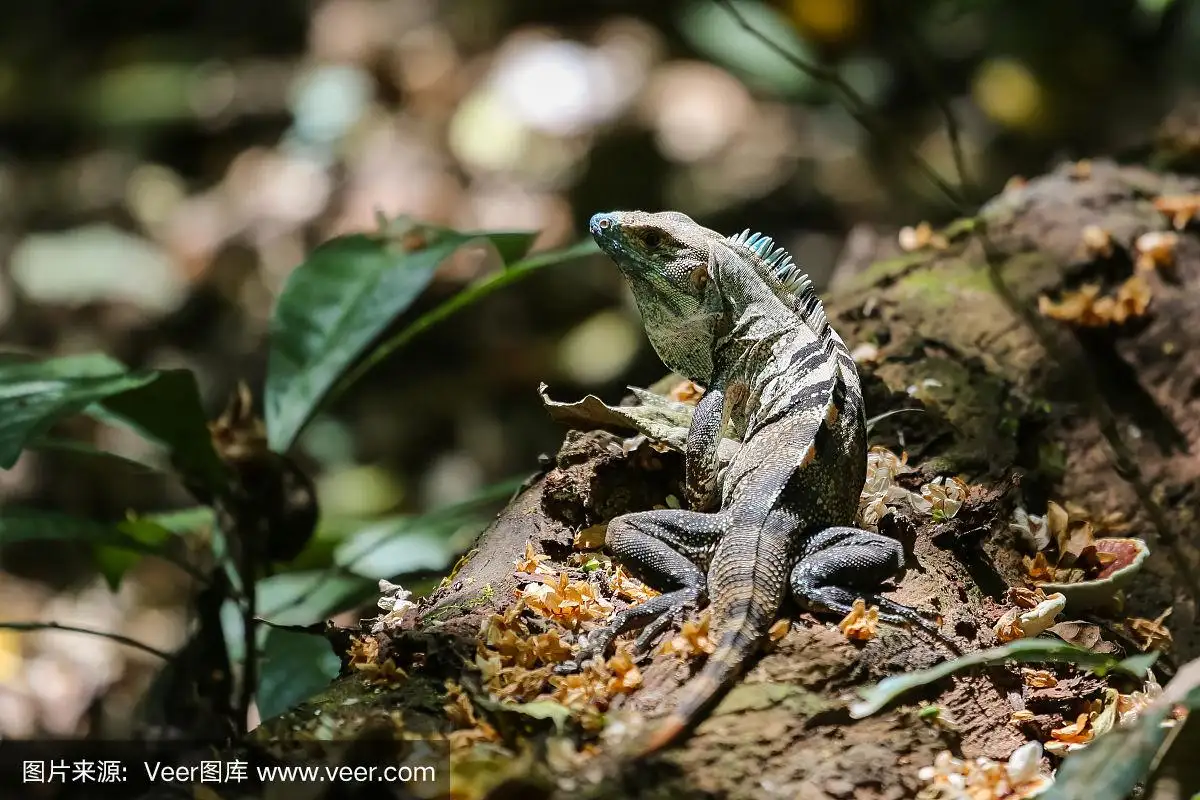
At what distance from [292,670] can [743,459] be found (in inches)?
74.4

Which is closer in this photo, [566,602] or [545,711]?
[545,711]

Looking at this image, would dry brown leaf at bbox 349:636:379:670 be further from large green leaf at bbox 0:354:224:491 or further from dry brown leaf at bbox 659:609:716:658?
large green leaf at bbox 0:354:224:491

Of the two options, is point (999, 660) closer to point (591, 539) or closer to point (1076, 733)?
point (1076, 733)

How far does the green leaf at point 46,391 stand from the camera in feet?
11.9

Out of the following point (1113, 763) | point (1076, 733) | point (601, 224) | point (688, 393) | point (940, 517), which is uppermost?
point (601, 224)

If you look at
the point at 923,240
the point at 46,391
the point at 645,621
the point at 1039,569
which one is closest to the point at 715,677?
the point at 645,621

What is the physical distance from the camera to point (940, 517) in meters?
3.77

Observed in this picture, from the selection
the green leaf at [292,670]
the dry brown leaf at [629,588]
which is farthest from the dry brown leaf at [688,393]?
the green leaf at [292,670]

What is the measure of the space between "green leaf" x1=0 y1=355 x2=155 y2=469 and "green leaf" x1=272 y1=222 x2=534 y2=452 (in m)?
0.62

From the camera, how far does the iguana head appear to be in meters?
3.95

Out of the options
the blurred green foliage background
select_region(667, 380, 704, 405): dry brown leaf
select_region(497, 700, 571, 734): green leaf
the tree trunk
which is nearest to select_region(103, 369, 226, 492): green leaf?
the tree trunk

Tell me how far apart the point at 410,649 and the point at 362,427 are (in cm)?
588

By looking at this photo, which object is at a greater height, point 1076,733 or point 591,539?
point 591,539

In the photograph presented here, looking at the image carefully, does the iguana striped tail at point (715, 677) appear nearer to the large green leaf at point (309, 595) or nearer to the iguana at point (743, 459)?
the iguana at point (743, 459)
